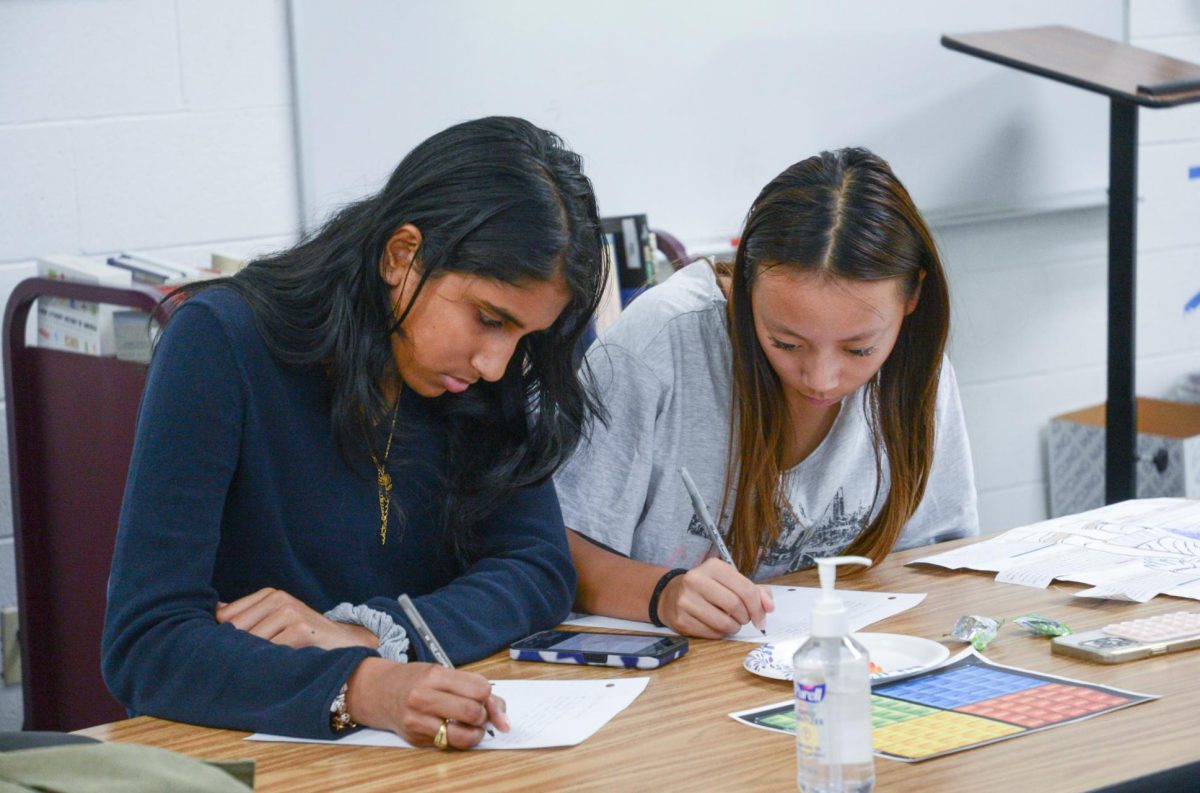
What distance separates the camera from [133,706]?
126 centimetres

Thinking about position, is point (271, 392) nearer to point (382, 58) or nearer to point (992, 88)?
point (382, 58)

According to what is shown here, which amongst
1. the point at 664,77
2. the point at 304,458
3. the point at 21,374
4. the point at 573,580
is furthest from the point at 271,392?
the point at 664,77

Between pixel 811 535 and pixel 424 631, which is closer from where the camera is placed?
pixel 424 631

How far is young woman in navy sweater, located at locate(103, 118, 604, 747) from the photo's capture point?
1.22 m

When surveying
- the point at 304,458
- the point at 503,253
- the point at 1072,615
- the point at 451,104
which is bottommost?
the point at 1072,615

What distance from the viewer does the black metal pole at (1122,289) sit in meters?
2.97

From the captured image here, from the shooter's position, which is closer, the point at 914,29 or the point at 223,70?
the point at 223,70

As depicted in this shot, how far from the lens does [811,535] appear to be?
1.72m

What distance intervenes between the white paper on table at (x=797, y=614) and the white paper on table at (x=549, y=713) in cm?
18

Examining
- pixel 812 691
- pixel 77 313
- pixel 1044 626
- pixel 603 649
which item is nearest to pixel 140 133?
pixel 77 313

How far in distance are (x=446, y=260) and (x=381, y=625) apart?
345 millimetres

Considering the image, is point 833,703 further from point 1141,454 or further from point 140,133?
point 1141,454

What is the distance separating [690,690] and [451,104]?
1685mm

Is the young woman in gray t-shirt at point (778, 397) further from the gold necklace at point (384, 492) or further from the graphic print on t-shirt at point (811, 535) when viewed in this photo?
the gold necklace at point (384, 492)
